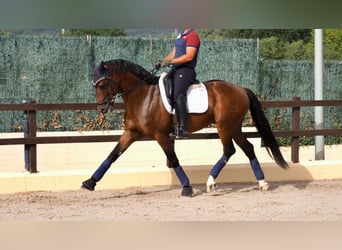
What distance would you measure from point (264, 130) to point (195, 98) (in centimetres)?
103

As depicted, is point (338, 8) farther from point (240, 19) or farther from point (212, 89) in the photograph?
point (212, 89)

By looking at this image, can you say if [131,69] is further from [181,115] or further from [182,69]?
[181,115]

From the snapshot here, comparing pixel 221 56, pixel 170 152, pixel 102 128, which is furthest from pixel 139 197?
pixel 221 56

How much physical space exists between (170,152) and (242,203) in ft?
3.22

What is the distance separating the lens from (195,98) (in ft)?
21.9

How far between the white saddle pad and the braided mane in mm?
113

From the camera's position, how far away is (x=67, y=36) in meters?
12.5

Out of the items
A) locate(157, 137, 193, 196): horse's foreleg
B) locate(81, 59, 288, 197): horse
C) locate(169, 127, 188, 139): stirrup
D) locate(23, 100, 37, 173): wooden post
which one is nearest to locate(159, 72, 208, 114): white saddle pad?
locate(81, 59, 288, 197): horse

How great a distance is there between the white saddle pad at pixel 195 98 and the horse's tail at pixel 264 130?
66 cm

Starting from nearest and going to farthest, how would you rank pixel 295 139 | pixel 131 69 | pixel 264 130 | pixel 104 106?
1. pixel 104 106
2. pixel 131 69
3. pixel 264 130
4. pixel 295 139

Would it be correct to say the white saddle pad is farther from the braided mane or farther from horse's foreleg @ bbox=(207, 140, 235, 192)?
horse's foreleg @ bbox=(207, 140, 235, 192)

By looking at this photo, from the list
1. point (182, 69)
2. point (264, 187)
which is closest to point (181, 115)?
point (182, 69)

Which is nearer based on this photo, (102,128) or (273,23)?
(273,23)

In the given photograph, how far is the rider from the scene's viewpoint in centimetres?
630
